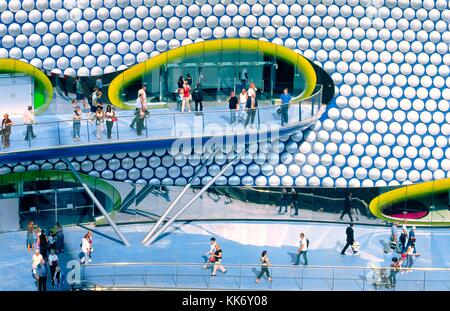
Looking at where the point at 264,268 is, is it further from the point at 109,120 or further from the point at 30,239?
the point at 30,239

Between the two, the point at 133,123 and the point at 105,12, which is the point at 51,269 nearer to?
the point at 133,123

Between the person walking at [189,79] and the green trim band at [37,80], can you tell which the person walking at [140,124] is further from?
the green trim band at [37,80]

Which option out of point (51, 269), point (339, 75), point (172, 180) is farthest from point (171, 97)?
point (51, 269)

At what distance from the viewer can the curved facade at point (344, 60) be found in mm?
32562

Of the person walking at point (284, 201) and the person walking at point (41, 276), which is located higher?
the person walking at point (284, 201)

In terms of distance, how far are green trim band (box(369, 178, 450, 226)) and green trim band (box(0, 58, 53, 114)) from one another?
7821mm

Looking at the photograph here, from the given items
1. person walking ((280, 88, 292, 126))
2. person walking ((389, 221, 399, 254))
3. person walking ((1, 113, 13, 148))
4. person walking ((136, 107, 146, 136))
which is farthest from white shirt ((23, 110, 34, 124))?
person walking ((389, 221, 399, 254))

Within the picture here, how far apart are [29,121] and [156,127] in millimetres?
2675

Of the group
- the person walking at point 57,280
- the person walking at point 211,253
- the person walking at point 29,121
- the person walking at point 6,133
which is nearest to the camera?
the person walking at point 57,280

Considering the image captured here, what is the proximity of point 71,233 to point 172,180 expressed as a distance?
2.65m

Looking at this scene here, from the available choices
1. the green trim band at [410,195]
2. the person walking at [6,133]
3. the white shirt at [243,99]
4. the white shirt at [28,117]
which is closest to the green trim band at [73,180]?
the white shirt at [28,117]

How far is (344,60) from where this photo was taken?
32.8m

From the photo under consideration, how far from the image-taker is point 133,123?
99.5 feet

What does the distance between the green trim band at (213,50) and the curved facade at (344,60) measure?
137 mm
